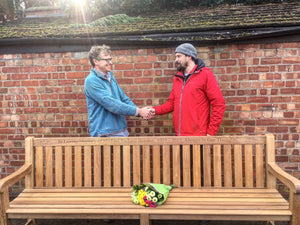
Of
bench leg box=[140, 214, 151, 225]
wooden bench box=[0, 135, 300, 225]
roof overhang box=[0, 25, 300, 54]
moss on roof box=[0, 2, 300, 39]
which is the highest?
moss on roof box=[0, 2, 300, 39]

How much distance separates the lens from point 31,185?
2.85 meters

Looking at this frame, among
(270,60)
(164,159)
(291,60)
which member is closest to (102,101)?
(164,159)

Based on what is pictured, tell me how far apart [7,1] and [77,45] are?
15.5 ft

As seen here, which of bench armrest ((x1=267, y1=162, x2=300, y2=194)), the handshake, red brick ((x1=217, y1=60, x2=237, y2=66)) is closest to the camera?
bench armrest ((x1=267, y1=162, x2=300, y2=194))

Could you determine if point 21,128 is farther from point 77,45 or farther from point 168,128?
point 168,128

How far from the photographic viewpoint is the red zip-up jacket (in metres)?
2.85

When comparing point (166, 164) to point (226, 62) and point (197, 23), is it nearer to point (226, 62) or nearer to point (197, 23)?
point (226, 62)

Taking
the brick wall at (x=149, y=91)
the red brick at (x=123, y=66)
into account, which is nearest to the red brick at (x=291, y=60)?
the brick wall at (x=149, y=91)

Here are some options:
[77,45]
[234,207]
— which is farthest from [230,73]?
[77,45]

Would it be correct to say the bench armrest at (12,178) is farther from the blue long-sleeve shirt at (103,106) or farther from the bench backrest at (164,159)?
the blue long-sleeve shirt at (103,106)

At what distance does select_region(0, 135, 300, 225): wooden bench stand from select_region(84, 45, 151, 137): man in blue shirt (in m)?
0.20

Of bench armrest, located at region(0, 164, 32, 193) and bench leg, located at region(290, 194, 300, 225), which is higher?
bench armrest, located at region(0, 164, 32, 193)

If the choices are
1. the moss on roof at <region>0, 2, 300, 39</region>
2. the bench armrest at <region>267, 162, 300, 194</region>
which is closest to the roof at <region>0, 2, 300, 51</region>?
the moss on roof at <region>0, 2, 300, 39</region>

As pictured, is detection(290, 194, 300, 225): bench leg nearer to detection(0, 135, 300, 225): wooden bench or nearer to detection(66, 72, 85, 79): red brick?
detection(0, 135, 300, 225): wooden bench
